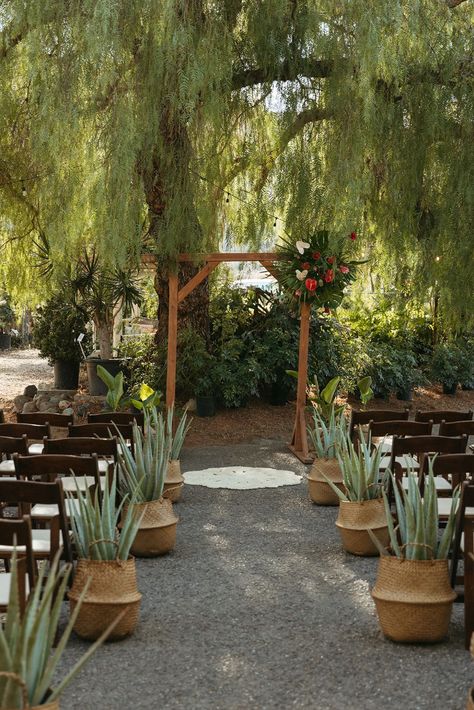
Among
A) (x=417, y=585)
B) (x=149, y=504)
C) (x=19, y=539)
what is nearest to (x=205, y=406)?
(x=149, y=504)

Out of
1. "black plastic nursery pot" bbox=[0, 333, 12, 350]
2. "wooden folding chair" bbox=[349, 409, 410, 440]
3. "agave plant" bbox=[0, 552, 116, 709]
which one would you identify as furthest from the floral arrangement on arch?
"black plastic nursery pot" bbox=[0, 333, 12, 350]

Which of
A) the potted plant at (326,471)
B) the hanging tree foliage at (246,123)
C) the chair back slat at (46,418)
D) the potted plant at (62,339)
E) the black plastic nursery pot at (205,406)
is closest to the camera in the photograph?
the chair back slat at (46,418)

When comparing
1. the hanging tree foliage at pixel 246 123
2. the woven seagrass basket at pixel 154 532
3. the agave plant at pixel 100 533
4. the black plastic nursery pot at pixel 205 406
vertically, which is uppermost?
the hanging tree foliage at pixel 246 123

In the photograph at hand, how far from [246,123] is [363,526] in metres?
6.97

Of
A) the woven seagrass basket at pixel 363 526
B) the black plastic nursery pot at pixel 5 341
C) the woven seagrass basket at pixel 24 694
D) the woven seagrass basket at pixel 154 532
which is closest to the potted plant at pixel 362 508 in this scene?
the woven seagrass basket at pixel 363 526

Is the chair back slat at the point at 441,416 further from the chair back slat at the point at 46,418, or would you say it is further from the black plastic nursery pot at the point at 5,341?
the black plastic nursery pot at the point at 5,341

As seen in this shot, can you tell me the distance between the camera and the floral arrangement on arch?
36.6 feet

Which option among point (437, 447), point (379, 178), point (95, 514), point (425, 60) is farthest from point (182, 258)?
point (95, 514)

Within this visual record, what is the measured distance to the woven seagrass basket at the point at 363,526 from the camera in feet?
23.0

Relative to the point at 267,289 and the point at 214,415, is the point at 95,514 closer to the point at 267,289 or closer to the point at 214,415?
the point at 214,415

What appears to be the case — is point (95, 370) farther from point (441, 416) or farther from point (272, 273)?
point (441, 416)

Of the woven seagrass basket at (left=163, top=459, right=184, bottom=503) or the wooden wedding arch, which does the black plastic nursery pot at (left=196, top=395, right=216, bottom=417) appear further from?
the woven seagrass basket at (left=163, top=459, right=184, bottom=503)

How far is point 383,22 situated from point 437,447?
5392 millimetres

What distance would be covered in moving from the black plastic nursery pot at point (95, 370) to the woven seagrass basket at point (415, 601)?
9.81 metres
